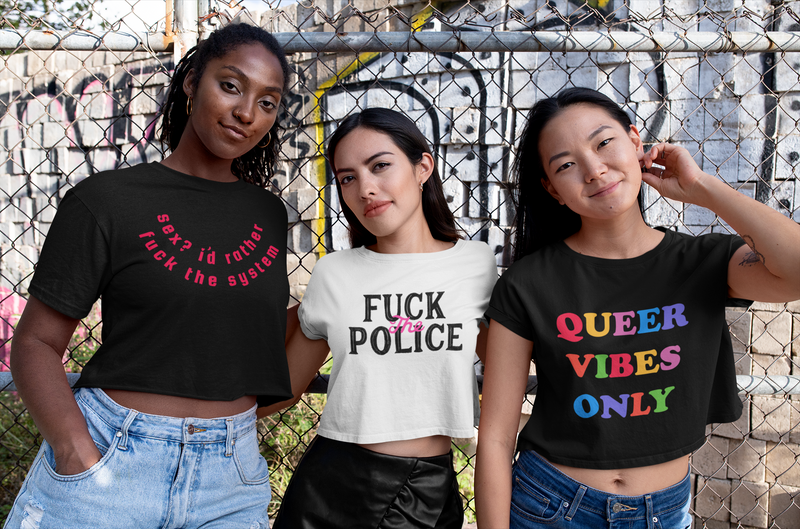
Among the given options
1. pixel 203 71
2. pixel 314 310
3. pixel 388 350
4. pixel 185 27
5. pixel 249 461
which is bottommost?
pixel 249 461

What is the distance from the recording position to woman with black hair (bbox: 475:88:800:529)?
1.43 metres

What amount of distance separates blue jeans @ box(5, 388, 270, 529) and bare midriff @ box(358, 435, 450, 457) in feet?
1.25

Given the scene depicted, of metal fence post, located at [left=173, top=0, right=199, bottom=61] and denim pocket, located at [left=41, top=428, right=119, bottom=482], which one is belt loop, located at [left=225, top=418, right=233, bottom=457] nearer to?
denim pocket, located at [left=41, top=428, right=119, bottom=482]

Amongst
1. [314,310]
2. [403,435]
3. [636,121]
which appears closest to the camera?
[403,435]

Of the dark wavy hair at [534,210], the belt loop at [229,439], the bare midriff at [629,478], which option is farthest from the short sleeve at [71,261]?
the bare midriff at [629,478]

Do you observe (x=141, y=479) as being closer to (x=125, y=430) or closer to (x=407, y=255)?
(x=125, y=430)

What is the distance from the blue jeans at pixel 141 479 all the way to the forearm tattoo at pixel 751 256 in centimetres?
141

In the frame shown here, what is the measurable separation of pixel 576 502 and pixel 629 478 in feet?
0.51

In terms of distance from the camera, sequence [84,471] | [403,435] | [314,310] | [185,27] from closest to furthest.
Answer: [84,471], [403,435], [314,310], [185,27]

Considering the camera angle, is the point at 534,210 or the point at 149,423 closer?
Result: the point at 149,423

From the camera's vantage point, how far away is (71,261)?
1339 millimetres

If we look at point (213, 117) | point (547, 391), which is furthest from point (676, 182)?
point (213, 117)

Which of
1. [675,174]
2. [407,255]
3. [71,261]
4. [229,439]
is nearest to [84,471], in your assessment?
[229,439]

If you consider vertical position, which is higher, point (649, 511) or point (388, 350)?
point (388, 350)
